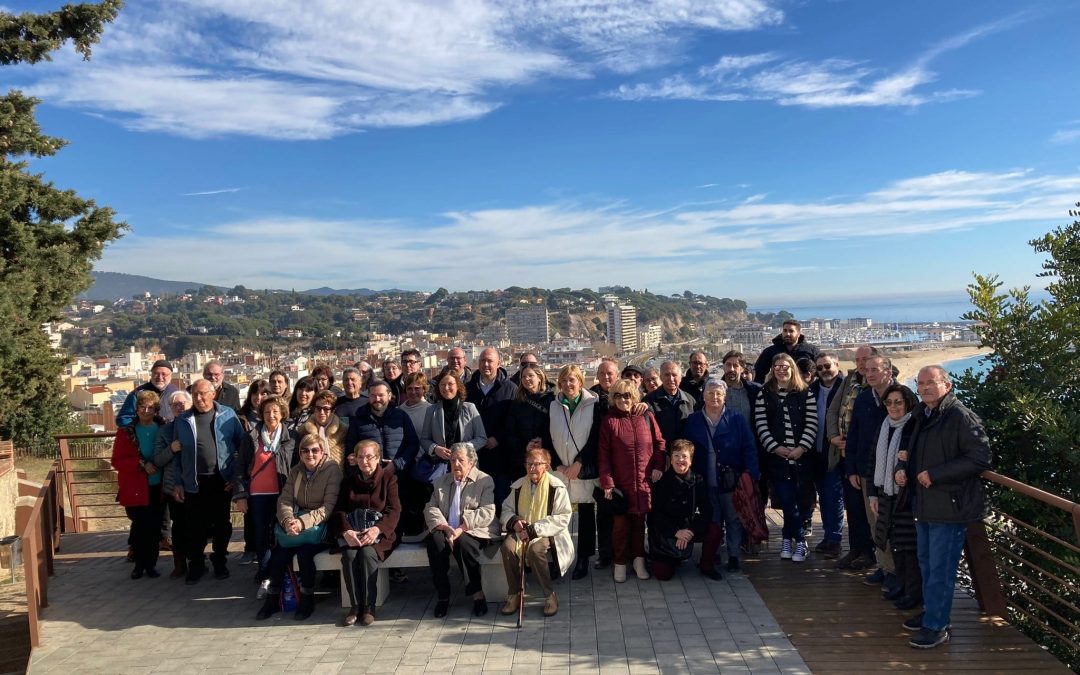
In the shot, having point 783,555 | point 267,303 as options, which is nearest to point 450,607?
point 783,555

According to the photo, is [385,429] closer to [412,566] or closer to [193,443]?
[412,566]

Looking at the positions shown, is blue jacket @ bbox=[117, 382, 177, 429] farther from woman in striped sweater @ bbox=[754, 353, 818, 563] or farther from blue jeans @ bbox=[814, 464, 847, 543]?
blue jeans @ bbox=[814, 464, 847, 543]

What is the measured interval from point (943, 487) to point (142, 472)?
6.39 meters

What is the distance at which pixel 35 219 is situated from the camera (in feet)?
44.2

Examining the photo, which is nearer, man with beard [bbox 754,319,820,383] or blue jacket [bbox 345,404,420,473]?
blue jacket [bbox 345,404,420,473]

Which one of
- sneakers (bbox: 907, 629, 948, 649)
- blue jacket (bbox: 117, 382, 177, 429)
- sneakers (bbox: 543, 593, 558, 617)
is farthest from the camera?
blue jacket (bbox: 117, 382, 177, 429)

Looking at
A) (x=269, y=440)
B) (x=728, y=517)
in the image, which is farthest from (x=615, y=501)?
(x=269, y=440)

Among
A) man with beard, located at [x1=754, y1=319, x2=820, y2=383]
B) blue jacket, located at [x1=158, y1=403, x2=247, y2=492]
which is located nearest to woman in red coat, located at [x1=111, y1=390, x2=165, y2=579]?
blue jacket, located at [x1=158, y1=403, x2=247, y2=492]

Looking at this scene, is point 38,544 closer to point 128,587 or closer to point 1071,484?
point 128,587

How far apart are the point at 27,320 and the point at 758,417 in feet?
50.9

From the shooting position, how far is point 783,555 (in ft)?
19.6

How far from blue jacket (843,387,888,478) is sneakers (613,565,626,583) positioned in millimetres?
1970

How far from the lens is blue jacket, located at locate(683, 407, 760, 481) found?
575 centimetres

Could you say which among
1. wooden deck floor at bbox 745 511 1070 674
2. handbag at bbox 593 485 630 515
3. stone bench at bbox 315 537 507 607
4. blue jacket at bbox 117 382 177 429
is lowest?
wooden deck floor at bbox 745 511 1070 674
